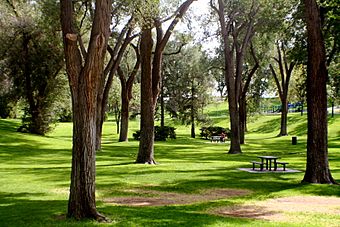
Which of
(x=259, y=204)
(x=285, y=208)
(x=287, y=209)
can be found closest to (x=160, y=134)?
(x=259, y=204)

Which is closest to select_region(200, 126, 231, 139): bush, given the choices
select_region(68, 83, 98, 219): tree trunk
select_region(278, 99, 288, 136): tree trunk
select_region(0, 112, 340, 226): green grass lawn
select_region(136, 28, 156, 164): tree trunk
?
select_region(278, 99, 288, 136): tree trunk

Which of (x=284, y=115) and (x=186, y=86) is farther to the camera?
(x=186, y=86)

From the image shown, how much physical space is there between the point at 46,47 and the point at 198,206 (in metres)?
32.0

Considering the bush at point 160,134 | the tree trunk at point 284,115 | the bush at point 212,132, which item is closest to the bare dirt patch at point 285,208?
the bush at point 160,134

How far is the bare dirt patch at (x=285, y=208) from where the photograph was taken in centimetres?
1055

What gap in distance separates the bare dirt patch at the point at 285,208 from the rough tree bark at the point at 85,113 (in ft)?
10.5

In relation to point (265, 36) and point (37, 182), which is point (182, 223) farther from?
point (265, 36)

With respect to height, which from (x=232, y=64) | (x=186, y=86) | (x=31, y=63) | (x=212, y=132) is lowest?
(x=212, y=132)

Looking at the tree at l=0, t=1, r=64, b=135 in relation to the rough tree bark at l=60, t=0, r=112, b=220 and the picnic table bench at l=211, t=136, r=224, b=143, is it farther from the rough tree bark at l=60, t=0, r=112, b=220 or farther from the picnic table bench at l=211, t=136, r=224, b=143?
the rough tree bark at l=60, t=0, r=112, b=220

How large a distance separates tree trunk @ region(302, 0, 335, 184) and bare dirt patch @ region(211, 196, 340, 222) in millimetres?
2654

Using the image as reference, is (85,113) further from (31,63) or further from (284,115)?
(284,115)

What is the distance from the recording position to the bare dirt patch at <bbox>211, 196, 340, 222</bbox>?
10.5 meters

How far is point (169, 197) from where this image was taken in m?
13.4

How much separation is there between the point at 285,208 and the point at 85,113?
5617 millimetres
